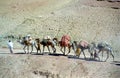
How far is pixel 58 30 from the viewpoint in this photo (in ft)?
137

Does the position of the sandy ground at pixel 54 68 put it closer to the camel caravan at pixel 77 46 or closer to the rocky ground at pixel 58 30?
the rocky ground at pixel 58 30

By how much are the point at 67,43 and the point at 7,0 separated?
20.4 metres

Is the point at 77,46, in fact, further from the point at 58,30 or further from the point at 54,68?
the point at 58,30

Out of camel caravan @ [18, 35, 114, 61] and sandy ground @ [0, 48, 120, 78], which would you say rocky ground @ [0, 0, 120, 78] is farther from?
camel caravan @ [18, 35, 114, 61]

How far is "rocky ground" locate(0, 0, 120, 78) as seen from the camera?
29016 mm

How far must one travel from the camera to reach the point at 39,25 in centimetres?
4281

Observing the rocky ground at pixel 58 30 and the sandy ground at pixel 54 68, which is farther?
the rocky ground at pixel 58 30

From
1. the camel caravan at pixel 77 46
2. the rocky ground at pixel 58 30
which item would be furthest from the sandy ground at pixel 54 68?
the camel caravan at pixel 77 46

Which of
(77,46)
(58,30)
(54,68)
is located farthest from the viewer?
(58,30)

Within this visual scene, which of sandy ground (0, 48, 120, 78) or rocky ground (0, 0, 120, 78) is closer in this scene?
sandy ground (0, 48, 120, 78)

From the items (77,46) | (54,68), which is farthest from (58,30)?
(54,68)

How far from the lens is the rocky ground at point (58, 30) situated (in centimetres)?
2902

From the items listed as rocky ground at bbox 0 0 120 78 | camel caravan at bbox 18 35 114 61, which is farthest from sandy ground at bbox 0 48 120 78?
camel caravan at bbox 18 35 114 61

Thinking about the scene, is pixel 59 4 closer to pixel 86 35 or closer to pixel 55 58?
pixel 86 35
